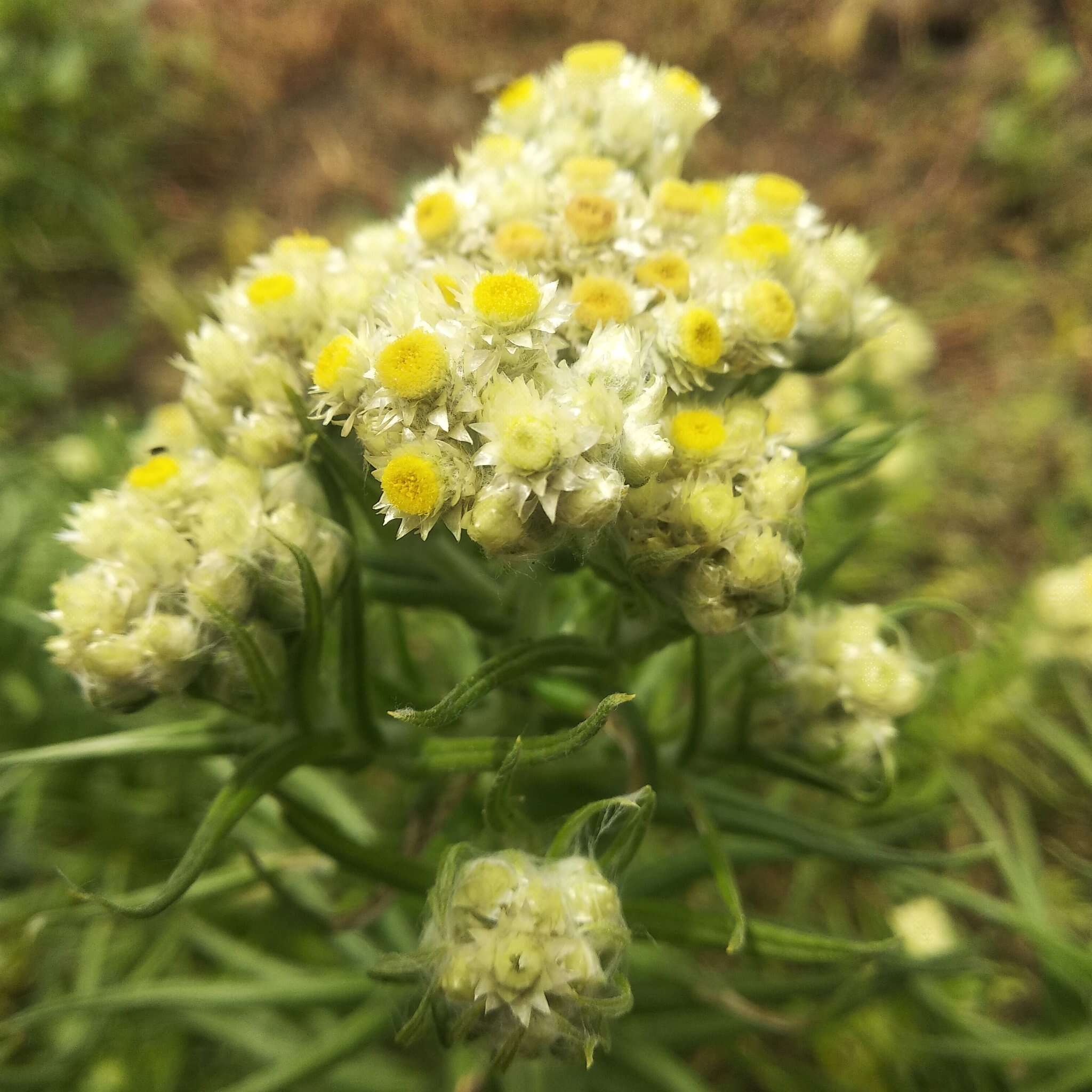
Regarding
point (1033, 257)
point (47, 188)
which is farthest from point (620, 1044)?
point (47, 188)

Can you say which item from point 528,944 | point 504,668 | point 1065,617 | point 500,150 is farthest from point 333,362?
point 1065,617

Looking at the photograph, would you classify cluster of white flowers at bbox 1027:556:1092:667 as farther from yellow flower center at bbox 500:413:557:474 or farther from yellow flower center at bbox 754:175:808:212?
yellow flower center at bbox 500:413:557:474

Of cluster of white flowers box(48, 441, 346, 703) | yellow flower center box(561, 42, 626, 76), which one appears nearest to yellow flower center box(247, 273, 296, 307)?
cluster of white flowers box(48, 441, 346, 703)

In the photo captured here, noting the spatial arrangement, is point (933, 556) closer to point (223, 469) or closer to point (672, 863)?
point (672, 863)

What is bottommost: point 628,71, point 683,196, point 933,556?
point 933,556

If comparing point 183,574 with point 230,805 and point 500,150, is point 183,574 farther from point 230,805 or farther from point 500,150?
point 500,150

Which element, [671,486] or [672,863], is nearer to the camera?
[671,486]

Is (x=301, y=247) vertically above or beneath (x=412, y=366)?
above

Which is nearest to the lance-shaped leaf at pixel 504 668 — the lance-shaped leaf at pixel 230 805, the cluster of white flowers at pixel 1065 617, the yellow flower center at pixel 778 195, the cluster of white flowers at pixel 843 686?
the lance-shaped leaf at pixel 230 805
